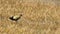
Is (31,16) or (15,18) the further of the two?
(31,16)

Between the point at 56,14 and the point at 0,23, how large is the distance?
4.55m

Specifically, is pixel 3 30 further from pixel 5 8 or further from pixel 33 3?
pixel 33 3

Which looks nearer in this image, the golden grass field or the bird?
the golden grass field

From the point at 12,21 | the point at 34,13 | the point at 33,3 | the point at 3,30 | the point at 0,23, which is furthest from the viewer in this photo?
the point at 33,3

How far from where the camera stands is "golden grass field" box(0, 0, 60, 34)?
38.1 feet

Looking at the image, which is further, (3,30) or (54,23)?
(54,23)

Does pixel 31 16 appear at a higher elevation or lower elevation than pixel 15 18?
lower

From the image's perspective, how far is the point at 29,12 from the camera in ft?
48.2

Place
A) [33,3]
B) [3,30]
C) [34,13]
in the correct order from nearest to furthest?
[3,30]
[34,13]
[33,3]

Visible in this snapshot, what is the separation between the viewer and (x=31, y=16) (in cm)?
1404

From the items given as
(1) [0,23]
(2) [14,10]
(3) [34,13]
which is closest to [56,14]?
(3) [34,13]

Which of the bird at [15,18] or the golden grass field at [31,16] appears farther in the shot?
the bird at [15,18]

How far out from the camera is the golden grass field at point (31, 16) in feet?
38.1

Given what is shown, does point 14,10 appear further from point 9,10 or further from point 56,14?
point 56,14
